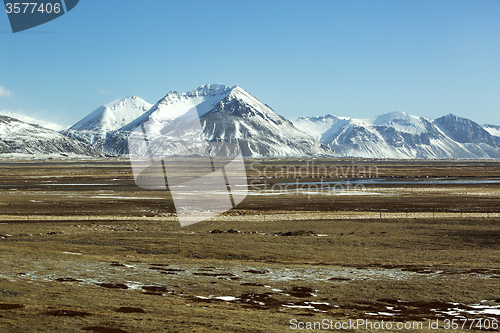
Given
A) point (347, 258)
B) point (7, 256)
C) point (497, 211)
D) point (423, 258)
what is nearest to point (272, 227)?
point (347, 258)

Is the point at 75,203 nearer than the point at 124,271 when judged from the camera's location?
No

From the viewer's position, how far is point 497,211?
3425cm

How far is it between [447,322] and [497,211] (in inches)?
1129

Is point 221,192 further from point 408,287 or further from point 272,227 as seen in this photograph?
point 408,287

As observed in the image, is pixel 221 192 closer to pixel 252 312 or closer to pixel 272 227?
pixel 272 227

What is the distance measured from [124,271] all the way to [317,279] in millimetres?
7390

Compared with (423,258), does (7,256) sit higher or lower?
higher

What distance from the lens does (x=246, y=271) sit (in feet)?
52.3

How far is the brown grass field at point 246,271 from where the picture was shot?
10.4 metres

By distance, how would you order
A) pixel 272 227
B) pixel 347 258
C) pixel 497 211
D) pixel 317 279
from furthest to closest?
pixel 497 211
pixel 272 227
pixel 347 258
pixel 317 279

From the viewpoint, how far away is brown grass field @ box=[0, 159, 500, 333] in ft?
34.2

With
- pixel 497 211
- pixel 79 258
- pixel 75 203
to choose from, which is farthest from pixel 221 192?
pixel 79 258

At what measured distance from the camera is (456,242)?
73.3 ft

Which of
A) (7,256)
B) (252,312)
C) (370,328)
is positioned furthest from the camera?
(7,256)
